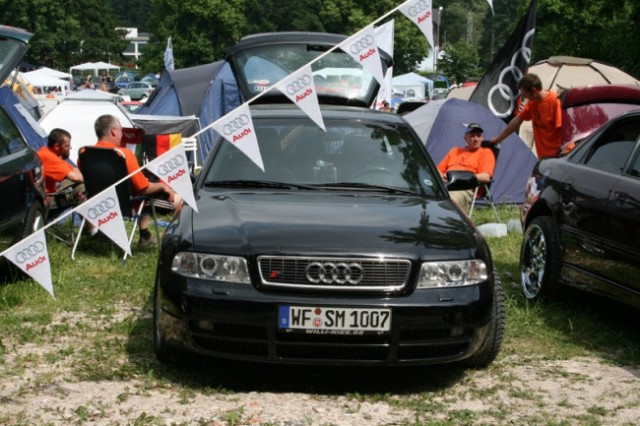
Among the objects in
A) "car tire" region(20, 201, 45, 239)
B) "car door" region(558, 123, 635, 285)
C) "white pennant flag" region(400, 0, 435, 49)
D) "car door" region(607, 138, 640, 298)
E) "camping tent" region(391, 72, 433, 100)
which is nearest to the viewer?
"car door" region(607, 138, 640, 298)

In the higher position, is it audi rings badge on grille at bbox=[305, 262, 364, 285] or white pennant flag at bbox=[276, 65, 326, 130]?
white pennant flag at bbox=[276, 65, 326, 130]

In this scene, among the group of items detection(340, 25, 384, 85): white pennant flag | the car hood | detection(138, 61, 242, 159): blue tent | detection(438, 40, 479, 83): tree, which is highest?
detection(340, 25, 384, 85): white pennant flag

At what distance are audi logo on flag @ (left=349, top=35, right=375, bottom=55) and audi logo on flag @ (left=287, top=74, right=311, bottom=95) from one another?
1.81 ft

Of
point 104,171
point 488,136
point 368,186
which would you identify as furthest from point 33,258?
point 488,136

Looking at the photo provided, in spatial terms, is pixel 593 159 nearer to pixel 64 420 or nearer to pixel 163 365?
pixel 163 365

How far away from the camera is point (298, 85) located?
655 centimetres

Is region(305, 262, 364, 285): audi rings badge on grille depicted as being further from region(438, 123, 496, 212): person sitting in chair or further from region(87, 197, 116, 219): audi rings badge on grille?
region(438, 123, 496, 212): person sitting in chair

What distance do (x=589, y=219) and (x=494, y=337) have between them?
155 cm

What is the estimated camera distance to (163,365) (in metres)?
5.42

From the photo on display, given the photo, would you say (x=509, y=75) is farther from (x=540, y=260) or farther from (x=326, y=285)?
(x=326, y=285)

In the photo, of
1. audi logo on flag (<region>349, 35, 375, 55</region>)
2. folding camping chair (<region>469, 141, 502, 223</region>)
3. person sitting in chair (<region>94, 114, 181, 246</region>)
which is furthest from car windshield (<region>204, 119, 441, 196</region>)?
folding camping chair (<region>469, 141, 502, 223</region>)

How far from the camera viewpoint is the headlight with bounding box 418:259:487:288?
4867 mm

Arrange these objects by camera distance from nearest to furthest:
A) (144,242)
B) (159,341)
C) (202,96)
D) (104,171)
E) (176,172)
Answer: (159,341) < (176,172) < (104,171) < (144,242) < (202,96)

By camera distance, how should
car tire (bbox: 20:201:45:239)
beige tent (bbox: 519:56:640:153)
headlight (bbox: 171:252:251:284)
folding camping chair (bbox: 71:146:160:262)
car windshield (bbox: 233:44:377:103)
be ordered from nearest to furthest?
headlight (bbox: 171:252:251:284), car tire (bbox: 20:201:45:239), folding camping chair (bbox: 71:146:160:262), car windshield (bbox: 233:44:377:103), beige tent (bbox: 519:56:640:153)
